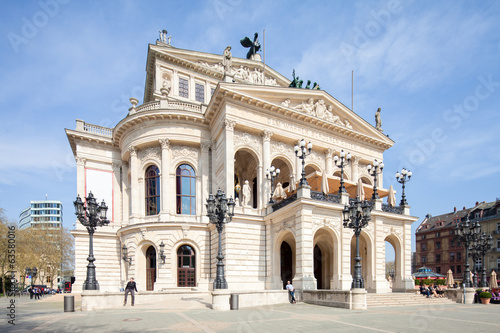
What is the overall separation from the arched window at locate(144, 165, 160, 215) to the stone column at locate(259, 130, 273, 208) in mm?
9474

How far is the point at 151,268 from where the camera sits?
28.9 metres

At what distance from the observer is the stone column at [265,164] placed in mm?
27969

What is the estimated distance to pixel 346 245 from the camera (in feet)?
77.3

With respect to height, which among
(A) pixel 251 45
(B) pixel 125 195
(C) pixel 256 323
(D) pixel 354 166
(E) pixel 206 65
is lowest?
(C) pixel 256 323

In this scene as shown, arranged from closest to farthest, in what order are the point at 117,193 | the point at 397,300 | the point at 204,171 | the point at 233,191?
the point at 397,300 < the point at 233,191 < the point at 204,171 < the point at 117,193

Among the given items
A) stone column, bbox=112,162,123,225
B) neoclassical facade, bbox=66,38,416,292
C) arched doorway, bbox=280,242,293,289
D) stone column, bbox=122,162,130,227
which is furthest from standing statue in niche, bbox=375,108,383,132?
stone column, bbox=112,162,123,225

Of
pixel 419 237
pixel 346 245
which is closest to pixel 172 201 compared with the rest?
pixel 346 245

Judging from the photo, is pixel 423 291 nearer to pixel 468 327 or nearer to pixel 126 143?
pixel 468 327

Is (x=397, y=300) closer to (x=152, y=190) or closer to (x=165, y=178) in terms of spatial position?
(x=165, y=178)

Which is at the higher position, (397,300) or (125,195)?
(125,195)

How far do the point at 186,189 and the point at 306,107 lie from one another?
1343cm

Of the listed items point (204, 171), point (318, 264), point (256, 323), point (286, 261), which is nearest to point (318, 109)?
point (204, 171)

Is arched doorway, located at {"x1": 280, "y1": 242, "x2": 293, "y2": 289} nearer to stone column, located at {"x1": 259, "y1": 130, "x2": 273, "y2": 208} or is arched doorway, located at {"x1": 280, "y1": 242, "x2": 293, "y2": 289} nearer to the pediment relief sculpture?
stone column, located at {"x1": 259, "y1": 130, "x2": 273, "y2": 208}

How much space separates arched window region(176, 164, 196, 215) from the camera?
29828 mm
